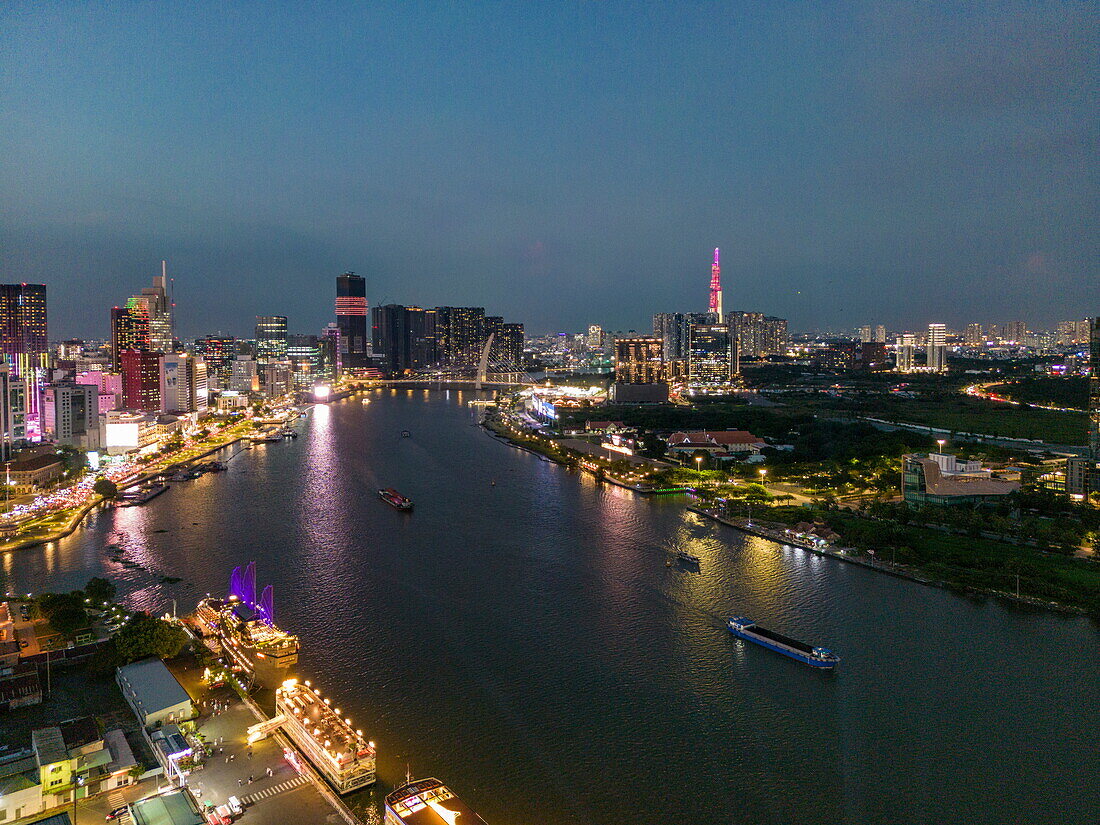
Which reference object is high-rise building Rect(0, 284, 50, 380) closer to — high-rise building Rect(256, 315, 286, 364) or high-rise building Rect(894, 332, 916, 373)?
high-rise building Rect(256, 315, 286, 364)

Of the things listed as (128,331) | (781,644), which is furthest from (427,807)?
(128,331)

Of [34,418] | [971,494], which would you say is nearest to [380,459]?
[34,418]

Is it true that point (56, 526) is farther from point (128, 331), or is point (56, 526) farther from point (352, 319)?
point (352, 319)

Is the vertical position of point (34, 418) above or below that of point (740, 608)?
above

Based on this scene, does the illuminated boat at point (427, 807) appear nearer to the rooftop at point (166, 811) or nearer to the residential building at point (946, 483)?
the rooftop at point (166, 811)

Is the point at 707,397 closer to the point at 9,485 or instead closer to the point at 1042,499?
the point at 1042,499

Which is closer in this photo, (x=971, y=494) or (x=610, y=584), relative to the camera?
(x=610, y=584)

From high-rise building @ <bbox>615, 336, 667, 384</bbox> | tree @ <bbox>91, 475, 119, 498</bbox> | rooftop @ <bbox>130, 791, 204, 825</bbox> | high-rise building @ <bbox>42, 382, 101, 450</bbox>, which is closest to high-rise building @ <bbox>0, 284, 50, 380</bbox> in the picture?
high-rise building @ <bbox>42, 382, 101, 450</bbox>
